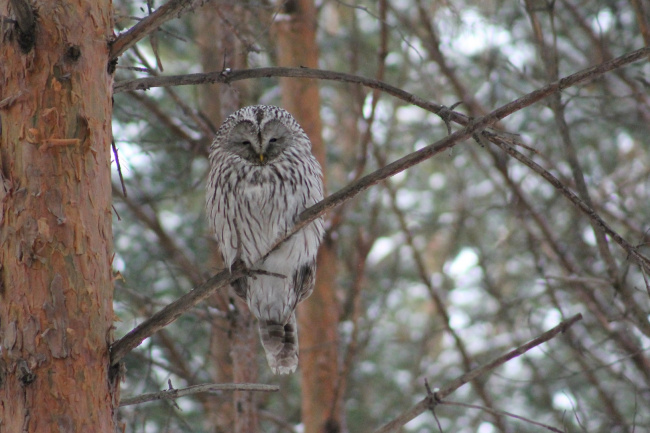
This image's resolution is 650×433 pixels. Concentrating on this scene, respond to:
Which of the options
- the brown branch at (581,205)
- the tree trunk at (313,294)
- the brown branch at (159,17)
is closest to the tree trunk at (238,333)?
the tree trunk at (313,294)

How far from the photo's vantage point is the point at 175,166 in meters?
5.90

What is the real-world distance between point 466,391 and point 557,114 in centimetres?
465

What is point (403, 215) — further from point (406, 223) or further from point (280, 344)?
point (280, 344)

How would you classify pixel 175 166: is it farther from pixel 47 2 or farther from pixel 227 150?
pixel 47 2

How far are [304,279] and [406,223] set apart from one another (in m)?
2.88

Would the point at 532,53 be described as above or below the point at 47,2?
above

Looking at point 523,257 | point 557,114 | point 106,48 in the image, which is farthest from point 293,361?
point 523,257

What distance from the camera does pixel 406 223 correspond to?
677 centimetres

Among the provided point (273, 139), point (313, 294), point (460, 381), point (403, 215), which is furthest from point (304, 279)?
point (403, 215)

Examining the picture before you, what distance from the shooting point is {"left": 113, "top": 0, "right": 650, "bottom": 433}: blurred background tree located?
14.3ft

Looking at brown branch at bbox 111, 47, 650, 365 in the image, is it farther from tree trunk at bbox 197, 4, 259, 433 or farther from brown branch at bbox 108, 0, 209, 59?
tree trunk at bbox 197, 4, 259, 433

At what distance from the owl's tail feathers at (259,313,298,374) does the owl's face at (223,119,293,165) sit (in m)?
0.94

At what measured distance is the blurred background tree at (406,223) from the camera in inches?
171

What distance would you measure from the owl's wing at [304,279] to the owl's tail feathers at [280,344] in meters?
0.16
